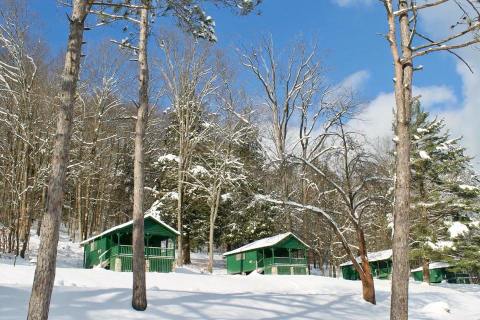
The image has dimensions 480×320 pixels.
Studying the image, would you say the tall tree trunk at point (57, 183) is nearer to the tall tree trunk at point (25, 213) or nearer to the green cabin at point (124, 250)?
the tall tree trunk at point (25, 213)

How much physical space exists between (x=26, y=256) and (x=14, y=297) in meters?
15.6

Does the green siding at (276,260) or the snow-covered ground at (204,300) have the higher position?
the green siding at (276,260)

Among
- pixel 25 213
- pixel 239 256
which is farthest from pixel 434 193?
pixel 25 213

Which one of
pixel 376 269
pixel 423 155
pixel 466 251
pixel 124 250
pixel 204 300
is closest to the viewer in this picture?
pixel 204 300

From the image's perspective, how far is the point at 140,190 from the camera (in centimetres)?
1156

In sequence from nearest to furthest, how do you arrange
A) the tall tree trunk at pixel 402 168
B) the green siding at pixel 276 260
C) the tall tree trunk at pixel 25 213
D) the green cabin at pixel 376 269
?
the tall tree trunk at pixel 402 168 < the tall tree trunk at pixel 25 213 < the green siding at pixel 276 260 < the green cabin at pixel 376 269

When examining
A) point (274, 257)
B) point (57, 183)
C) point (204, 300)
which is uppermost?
point (57, 183)

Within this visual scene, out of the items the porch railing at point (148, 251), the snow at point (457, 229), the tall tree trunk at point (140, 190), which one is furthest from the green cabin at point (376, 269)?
the tall tree trunk at point (140, 190)

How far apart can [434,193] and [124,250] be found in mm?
18868

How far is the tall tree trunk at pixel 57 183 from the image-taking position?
6848 millimetres

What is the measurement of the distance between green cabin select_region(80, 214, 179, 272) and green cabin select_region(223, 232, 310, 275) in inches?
310

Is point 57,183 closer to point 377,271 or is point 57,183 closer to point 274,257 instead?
point 274,257

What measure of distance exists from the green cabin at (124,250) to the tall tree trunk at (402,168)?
19212 millimetres

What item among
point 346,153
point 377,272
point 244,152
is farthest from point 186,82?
point 377,272
